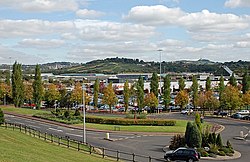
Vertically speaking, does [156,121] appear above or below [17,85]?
below

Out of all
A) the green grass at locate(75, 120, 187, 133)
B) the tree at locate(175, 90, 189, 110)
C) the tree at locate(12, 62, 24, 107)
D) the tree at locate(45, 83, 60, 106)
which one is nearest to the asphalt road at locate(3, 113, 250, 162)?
the green grass at locate(75, 120, 187, 133)

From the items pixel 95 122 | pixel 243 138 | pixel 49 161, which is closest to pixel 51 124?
pixel 95 122

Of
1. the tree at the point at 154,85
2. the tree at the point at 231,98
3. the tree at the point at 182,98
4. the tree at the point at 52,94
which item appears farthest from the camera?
the tree at the point at 52,94

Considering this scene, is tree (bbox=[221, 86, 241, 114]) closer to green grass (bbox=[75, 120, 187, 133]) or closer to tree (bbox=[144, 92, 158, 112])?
tree (bbox=[144, 92, 158, 112])

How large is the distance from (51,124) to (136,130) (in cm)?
1449

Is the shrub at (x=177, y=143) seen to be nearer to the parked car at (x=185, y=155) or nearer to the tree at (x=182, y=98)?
the parked car at (x=185, y=155)

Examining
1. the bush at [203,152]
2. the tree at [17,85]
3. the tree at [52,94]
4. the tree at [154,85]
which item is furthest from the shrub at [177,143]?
the tree at [52,94]

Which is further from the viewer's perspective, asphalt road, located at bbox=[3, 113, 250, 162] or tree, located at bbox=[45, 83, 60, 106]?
tree, located at bbox=[45, 83, 60, 106]

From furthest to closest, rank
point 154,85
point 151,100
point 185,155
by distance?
point 154,85, point 151,100, point 185,155

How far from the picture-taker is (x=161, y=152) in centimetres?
3712

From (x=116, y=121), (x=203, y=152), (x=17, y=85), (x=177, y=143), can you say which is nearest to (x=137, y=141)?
(x=177, y=143)

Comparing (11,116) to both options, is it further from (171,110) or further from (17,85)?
(171,110)

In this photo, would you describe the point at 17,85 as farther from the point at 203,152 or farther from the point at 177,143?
the point at 203,152

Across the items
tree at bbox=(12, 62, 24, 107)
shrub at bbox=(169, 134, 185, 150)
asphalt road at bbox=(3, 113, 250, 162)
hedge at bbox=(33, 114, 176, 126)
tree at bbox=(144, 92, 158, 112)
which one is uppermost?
tree at bbox=(12, 62, 24, 107)
